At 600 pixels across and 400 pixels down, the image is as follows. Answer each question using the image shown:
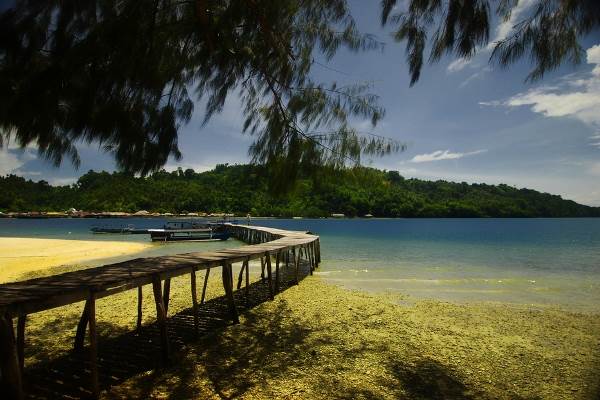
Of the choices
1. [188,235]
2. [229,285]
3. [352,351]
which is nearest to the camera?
[352,351]

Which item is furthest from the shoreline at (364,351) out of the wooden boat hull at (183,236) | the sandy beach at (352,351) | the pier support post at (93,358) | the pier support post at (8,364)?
the wooden boat hull at (183,236)

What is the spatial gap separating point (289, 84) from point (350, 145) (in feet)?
3.76

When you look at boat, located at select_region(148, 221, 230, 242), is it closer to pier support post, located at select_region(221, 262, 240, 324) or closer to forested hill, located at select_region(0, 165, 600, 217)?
forested hill, located at select_region(0, 165, 600, 217)

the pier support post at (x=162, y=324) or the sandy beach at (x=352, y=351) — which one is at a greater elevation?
the pier support post at (x=162, y=324)

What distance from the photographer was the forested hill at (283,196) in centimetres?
482

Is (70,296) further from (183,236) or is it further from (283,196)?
(183,236)

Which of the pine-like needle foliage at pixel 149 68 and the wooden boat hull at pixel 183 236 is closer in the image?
the pine-like needle foliage at pixel 149 68

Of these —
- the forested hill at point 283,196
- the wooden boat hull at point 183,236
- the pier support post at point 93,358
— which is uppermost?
the forested hill at point 283,196

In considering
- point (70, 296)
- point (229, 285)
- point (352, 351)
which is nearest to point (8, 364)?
point (70, 296)

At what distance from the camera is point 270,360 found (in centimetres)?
515

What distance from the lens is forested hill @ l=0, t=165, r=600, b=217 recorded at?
482cm

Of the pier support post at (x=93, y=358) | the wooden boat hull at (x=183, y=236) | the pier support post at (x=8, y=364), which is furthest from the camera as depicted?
the wooden boat hull at (x=183, y=236)

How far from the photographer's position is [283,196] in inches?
198

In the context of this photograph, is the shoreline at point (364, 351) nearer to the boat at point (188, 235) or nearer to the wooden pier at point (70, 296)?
the wooden pier at point (70, 296)
